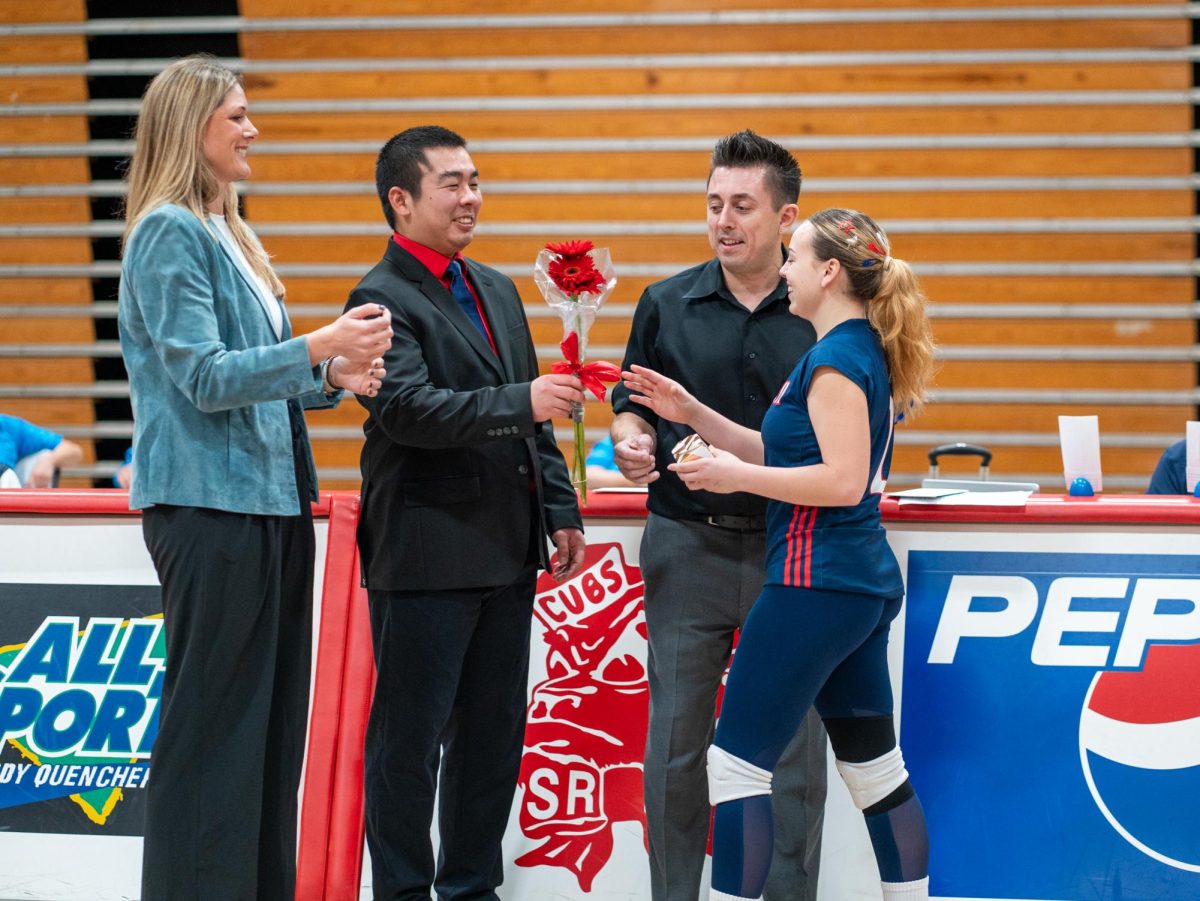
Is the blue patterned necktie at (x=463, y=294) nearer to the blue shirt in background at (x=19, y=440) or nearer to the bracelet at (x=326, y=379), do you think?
the bracelet at (x=326, y=379)

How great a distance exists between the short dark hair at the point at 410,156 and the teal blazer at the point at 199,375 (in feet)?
1.76

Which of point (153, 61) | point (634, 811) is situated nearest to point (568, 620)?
point (634, 811)

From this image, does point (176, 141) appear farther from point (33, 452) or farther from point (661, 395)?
point (33, 452)

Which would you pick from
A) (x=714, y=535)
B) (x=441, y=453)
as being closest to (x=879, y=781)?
(x=714, y=535)

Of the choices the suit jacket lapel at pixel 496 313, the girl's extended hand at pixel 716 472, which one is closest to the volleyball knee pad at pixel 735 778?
the girl's extended hand at pixel 716 472

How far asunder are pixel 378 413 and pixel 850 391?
39.3 inches

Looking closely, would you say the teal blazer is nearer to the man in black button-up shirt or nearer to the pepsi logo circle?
the man in black button-up shirt

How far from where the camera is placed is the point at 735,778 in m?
2.47

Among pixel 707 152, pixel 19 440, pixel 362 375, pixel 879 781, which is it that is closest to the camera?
pixel 362 375

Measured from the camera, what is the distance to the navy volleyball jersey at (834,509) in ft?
8.07

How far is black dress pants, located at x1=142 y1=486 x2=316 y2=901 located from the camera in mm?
2367

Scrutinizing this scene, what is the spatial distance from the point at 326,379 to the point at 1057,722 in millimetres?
1925

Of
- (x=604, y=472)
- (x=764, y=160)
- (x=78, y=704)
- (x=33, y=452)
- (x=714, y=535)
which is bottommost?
(x=78, y=704)

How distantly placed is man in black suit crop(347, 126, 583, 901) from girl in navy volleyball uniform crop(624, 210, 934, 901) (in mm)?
498
